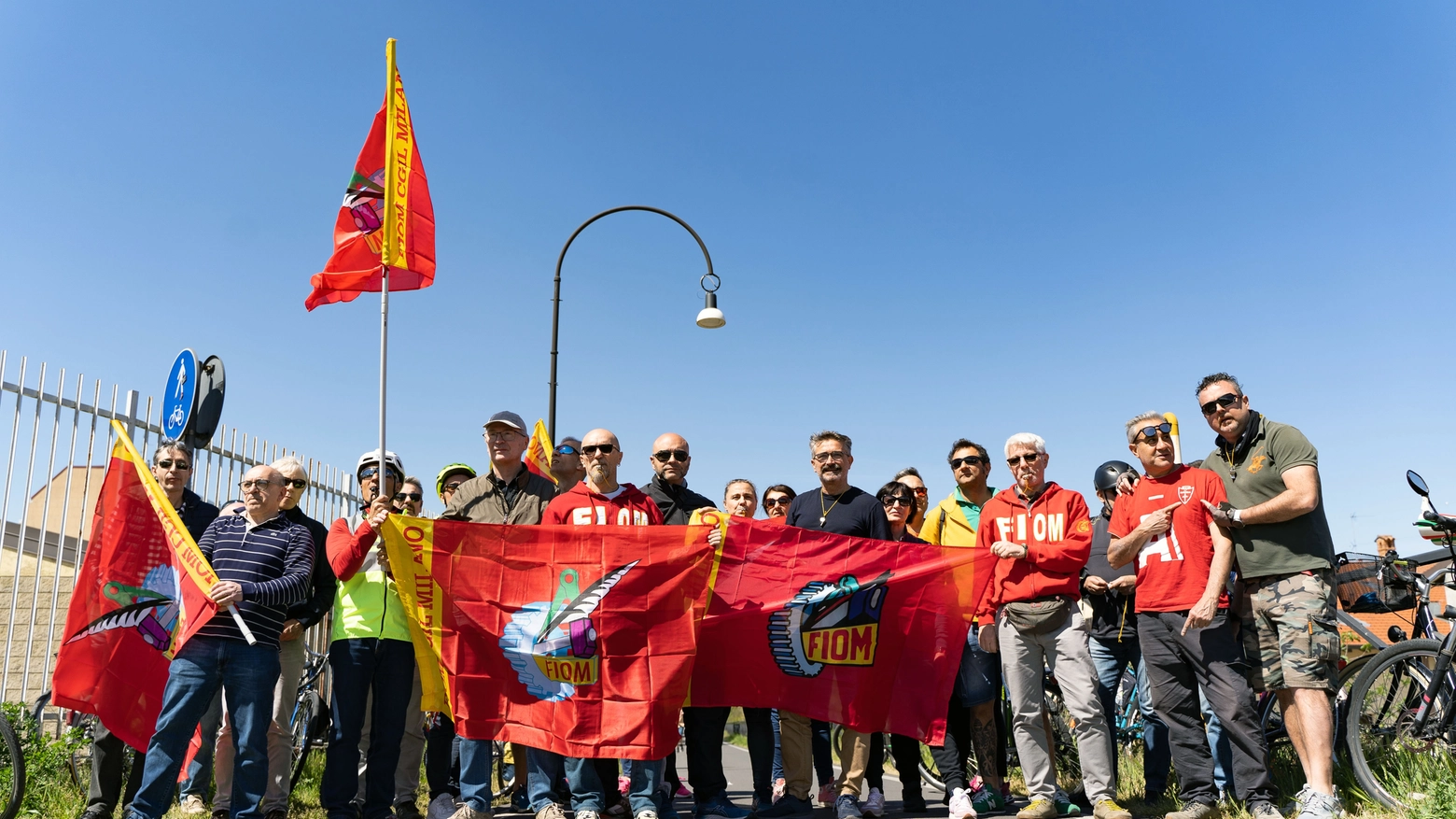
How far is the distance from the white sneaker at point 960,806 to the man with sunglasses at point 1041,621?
311 millimetres

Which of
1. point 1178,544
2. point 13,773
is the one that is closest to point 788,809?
point 1178,544

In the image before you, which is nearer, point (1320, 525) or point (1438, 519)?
point (1320, 525)

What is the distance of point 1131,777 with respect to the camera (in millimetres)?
7520

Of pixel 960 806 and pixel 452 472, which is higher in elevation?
pixel 452 472

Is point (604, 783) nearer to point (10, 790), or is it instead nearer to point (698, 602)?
point (698, 602)

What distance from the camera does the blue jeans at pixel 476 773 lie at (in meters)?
5.69

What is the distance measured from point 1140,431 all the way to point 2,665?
27.0ft

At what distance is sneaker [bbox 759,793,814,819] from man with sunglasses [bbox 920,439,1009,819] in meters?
0.92

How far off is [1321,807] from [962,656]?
2.27 m

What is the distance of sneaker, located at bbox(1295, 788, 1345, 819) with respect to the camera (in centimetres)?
496

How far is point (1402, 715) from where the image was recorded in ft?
18.3

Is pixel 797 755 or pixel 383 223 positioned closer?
pixel 797 755

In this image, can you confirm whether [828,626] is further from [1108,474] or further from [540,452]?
[540,452]

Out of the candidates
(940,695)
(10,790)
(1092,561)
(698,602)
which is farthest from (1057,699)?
(10,790)
